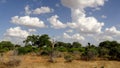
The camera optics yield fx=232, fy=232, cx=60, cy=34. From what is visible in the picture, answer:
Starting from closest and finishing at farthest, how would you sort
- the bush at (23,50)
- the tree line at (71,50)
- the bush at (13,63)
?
the bush at (13,63)
the tree line at (71,50)
the bush at (23,50)

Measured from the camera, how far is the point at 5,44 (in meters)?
69.0

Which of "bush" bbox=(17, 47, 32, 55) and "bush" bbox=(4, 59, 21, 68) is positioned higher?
"bush" bbox=(17, 47, 32, 55)

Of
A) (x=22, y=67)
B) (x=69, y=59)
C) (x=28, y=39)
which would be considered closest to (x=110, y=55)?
(x=69, y=59)

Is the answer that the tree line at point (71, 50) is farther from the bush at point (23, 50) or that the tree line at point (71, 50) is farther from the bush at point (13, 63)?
the bush at point (13, 63)

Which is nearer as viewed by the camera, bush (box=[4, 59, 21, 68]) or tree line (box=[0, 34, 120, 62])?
bush (box=[4, 59, 21, 68])

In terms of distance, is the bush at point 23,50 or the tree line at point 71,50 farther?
the bush at point 23,50

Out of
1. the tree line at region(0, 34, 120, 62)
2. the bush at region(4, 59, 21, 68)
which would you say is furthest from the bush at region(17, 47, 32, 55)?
the bush at region(4, 59, 21, 68)

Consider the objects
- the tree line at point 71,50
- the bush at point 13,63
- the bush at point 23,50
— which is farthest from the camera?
the bush at point 23,50

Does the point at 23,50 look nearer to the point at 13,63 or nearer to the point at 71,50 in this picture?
the point at 71,50

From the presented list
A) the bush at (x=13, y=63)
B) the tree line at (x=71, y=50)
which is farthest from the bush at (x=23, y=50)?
the bush at (x=13, y=63)

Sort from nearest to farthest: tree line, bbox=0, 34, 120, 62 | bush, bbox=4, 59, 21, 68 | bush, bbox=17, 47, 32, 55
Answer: bush, bbox=4, 59, 21, 68 < tree line, bbox=0, 34, 120, 62 < bush, bbox=17, 47, 32, 55

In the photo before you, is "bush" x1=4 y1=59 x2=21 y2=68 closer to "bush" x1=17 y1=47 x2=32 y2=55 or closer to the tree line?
the tree line

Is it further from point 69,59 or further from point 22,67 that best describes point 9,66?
point 69,59

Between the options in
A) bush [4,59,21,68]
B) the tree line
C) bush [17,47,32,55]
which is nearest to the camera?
bush [4,59,21,68]
